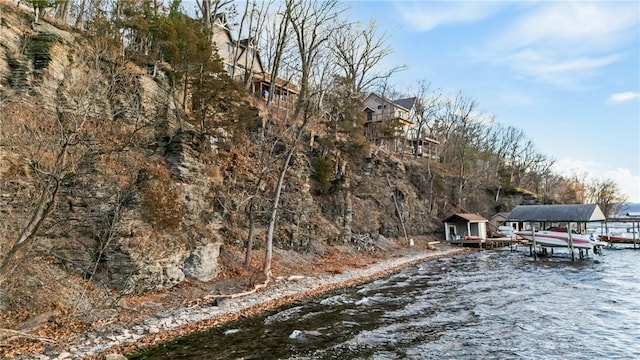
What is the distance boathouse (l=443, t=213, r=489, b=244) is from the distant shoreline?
2536cm

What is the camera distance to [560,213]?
3475 cm

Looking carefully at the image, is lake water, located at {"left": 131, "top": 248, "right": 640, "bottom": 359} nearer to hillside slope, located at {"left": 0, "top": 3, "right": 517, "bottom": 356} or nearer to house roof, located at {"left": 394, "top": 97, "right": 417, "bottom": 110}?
hillside slope, located at {"left": 0, "top": 3, "right": 517, "bottom": 356}

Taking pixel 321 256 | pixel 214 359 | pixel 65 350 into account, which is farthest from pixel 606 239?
pixel 65 350

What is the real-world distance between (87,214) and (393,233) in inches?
1348

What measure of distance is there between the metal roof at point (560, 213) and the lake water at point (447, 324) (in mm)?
9652

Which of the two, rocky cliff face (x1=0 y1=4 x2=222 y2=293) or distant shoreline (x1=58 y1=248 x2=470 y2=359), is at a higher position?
rocky cliff face (x1=0 y1=4 x2=222 y2=293)

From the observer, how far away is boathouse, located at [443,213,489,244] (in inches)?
1866

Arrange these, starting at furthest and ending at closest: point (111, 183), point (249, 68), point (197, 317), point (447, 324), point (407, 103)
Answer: point (407, 103), point (249, 68), point (111, 183), point (197, 317), point (447, 324)

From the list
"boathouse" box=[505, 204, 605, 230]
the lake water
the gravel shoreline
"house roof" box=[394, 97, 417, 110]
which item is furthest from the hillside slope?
"house roof" box=[394, 97, 417, 110]

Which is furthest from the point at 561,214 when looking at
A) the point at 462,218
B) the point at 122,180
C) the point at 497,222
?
the point at 122,180

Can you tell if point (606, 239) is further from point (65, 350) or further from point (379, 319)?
point (65, 350)

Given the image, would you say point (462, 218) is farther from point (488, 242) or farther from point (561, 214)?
point (561, 214)

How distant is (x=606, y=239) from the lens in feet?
146

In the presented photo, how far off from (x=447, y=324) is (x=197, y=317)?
31.9ft
